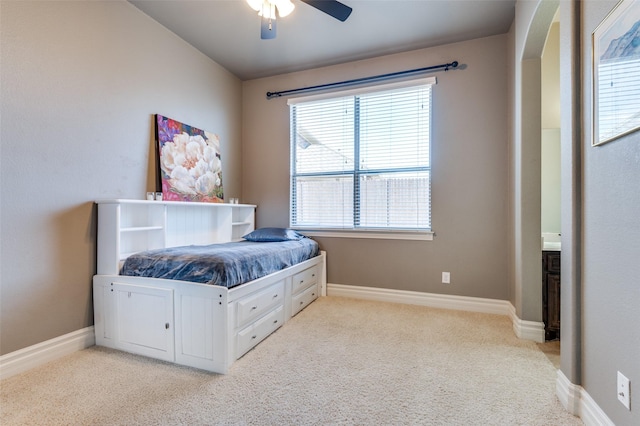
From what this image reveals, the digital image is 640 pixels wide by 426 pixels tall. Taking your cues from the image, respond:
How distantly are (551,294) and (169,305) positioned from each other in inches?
115

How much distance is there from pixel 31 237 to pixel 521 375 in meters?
3.32

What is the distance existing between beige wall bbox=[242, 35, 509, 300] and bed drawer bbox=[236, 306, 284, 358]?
3.79ft

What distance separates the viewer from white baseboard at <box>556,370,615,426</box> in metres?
1.29

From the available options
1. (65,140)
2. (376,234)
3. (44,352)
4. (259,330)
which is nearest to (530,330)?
(376,234)

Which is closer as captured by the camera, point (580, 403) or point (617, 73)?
point (617, 73)

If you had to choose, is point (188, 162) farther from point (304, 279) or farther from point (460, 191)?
point (460, 191)

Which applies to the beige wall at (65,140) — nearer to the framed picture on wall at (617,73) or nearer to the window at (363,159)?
the window at (363,159)

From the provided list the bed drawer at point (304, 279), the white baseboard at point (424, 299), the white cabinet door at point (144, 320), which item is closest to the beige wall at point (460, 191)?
the white baseboard at point (424, 299)

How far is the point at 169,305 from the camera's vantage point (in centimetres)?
195

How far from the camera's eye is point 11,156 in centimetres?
177

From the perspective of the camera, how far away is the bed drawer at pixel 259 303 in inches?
78.8

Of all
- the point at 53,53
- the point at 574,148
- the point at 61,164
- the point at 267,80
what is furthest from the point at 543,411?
the point at 267,80

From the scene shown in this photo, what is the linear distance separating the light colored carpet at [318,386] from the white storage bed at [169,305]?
116 millimetres

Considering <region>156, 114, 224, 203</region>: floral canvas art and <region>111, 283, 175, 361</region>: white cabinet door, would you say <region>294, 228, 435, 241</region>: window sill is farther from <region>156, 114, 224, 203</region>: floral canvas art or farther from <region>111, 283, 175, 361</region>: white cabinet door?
<region>111, 283, 175, 361</region>: white cabinet door
